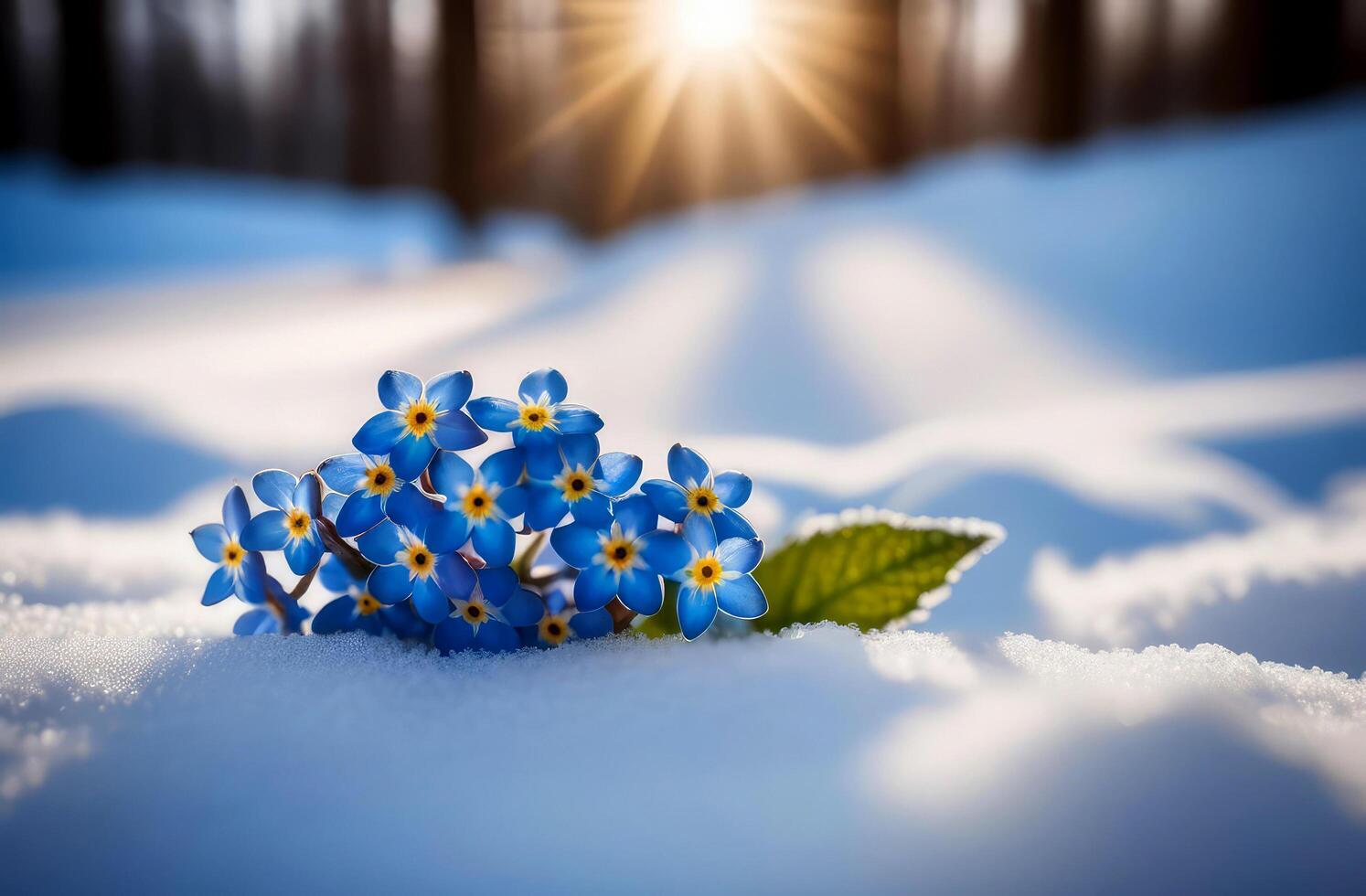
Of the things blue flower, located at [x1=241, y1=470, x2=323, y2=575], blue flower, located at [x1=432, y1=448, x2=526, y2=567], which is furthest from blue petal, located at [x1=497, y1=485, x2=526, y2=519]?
blue flower, located at [x1=241, y1=470, x2=323, y2=575]

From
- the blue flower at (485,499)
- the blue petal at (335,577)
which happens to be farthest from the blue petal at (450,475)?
the blue petal at (335,577)

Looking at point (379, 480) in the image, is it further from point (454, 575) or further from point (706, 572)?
point (706, 572)

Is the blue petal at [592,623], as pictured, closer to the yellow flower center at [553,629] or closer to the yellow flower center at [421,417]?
the yellow flower center at [553,629]

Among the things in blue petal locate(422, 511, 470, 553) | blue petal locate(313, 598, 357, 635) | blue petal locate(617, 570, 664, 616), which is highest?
blue petal locate(422, 511, 470, 553)

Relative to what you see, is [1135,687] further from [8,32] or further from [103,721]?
[8,32]

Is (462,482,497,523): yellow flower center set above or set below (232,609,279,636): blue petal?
above

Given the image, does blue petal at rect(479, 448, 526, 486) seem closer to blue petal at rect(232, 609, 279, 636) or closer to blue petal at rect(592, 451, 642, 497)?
blue petal at rect(592, 451, 642, 497)

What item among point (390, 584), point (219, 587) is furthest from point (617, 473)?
point (219, 587)

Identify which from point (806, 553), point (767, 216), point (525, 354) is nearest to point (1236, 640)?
point (806, 553)
